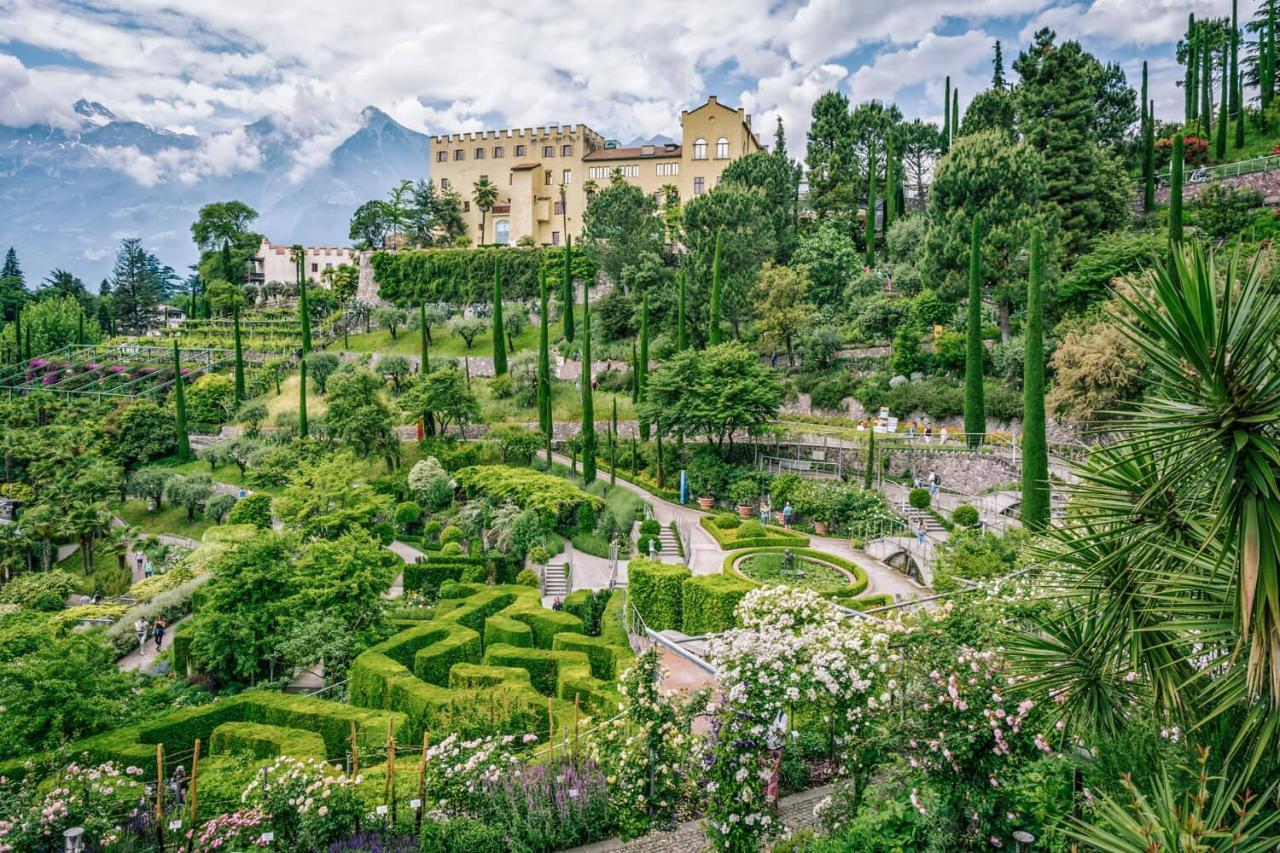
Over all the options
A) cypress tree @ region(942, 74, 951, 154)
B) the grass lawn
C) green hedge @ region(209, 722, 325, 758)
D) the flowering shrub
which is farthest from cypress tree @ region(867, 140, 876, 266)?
the flowering shrub

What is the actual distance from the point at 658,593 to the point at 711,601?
171cm

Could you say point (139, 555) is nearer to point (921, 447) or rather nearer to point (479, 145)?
point (921, 447)

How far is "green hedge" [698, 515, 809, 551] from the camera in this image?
2234cm

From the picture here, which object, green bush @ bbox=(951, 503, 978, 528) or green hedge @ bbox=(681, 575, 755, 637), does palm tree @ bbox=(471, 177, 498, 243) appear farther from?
green hedge @ bbox=(681, 575, 755, 637)

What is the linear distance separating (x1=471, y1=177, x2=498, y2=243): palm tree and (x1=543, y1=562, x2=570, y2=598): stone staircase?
4783cm

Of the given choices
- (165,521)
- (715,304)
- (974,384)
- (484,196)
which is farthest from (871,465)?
(484,196)

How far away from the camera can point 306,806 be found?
812 centimetres

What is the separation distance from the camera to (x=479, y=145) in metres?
70.1

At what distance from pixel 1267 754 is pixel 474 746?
7.76m

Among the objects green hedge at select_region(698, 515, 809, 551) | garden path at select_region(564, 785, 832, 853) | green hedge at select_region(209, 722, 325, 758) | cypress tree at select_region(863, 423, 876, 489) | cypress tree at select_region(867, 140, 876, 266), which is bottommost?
green hedge at select_region(209, 722, 325, 758)

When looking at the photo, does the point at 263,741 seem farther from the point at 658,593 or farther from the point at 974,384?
the point at 974,384

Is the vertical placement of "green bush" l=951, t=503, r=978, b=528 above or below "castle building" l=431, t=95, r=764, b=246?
below

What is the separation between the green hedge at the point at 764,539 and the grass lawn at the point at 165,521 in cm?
2421

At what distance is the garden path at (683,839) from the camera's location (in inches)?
336
